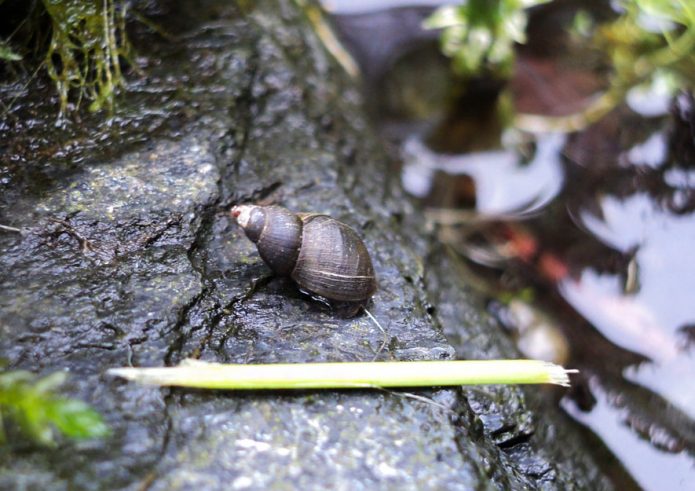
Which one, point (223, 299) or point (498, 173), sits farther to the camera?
point (498, 173)

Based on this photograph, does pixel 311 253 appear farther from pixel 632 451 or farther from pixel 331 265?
pixel 632 451

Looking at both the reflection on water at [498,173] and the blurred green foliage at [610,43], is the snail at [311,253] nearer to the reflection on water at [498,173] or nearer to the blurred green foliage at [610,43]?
the reflection on water at [498,173]

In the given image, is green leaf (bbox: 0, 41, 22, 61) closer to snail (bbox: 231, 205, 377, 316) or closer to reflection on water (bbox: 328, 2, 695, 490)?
snail (bbox: 231, 205, 377, 316)

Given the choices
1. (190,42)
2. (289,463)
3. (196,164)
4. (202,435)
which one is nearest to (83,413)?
(202,435)

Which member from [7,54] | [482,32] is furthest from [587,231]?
[7,54]

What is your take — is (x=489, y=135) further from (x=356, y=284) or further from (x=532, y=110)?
(x=356, y=284)

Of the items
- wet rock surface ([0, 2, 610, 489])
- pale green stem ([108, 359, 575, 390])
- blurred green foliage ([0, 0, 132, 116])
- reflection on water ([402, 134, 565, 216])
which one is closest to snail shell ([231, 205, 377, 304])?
wet rock surface ([0, 2, 610, 489])

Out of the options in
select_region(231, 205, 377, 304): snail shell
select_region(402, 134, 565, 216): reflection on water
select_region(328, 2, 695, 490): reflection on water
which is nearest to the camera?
select_region(231, 205, 377, 304): snail shell
